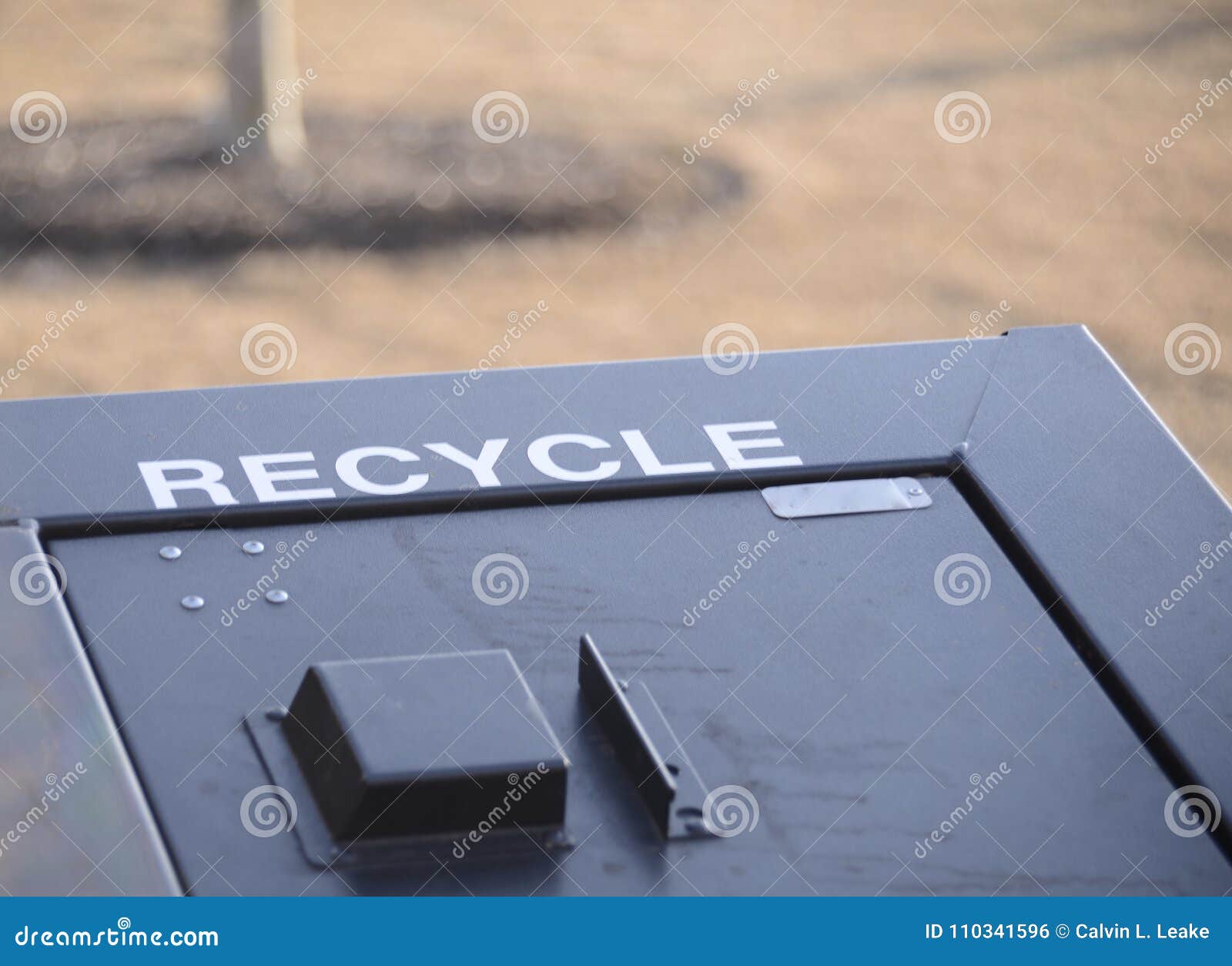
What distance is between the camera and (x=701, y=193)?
4586 mm

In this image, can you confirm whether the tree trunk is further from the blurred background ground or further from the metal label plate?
the metal label plate

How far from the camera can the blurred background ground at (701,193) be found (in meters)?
3.93

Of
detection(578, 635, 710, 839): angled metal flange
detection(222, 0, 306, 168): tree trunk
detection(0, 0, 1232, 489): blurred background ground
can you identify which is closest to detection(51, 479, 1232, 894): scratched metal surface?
detection(578, 635, 710, 839): angled metal flange

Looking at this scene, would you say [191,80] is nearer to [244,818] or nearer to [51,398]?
[51,398]

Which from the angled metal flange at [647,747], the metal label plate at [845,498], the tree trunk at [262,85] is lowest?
the angled metal flange at [647,747]

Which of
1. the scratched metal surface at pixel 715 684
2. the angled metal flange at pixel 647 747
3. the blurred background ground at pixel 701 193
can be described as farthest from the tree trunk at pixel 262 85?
the angled metal flange at pixel 647 747

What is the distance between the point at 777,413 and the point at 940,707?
1.61 ft

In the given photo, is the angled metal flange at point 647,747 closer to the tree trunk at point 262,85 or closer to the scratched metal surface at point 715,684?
the scratched metal surface at point 715,684

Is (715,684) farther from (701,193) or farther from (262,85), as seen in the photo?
(262,85)

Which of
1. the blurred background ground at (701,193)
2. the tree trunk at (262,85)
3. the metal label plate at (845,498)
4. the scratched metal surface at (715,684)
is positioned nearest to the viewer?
the scratched metal surface at (715,684)

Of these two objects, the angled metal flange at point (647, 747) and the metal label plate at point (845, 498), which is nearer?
the angled metal flange at point (647, 747)

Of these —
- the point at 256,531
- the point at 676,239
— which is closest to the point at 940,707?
the point at 256,531

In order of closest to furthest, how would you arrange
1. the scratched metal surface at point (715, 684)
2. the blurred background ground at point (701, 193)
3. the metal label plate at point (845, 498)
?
the scratched metal surface at point (715, 684), the metal label plate at point (845, 498), the blurred background ground at point (701, 193)

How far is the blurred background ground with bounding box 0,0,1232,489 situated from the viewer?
3.93 metres
